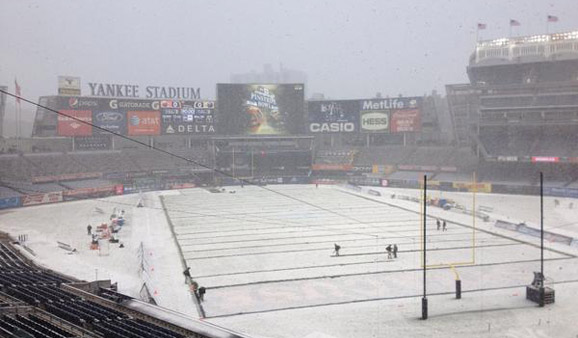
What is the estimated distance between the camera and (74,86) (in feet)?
238

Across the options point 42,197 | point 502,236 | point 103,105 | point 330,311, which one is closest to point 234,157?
point 103,105

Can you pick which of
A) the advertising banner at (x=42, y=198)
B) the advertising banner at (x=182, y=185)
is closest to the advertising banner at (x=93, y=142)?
the advertising banner at (x=182, y=185)

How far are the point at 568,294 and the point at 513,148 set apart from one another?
145 ft

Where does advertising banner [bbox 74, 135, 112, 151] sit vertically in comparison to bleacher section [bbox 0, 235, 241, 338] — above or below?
above

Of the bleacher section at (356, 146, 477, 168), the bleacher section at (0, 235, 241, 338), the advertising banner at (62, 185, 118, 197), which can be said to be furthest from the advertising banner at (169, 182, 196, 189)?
the bleacher section at (0, 235, 241, 338)

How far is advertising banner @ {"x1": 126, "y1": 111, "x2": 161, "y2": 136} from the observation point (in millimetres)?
74562

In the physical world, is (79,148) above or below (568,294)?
above

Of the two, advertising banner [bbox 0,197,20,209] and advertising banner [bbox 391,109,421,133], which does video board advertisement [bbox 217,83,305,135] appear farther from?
advertising banner [bbox 0,197,20,209]

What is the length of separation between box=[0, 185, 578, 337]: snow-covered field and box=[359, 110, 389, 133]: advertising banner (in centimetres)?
3157

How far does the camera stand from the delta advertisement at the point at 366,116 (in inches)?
3118

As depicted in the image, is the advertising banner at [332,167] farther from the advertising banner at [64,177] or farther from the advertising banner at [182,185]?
the advertising banner at [64,177]

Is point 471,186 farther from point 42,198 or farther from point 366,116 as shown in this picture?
point 42,198

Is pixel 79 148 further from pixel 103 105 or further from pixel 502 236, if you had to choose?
pixel 502 236

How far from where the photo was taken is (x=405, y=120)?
79312 mm
